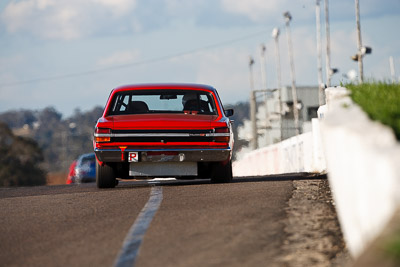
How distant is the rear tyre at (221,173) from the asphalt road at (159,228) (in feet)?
5.25

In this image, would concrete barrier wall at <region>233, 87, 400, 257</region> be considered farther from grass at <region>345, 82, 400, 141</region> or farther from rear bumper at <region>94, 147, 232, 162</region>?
rear bumper at <region>94, 147, 232, 162</region>

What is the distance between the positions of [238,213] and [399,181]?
4.88m

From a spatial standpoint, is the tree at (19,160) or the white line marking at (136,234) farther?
the tree at (19,160)

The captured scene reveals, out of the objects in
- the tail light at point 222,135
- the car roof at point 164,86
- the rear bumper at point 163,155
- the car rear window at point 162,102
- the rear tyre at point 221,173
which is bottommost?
the rear tyre at point 221,173

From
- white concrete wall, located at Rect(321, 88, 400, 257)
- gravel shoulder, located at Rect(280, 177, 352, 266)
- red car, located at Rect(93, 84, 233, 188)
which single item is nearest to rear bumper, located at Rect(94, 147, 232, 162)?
red car, located at Rect(93, 84, 233, 188)

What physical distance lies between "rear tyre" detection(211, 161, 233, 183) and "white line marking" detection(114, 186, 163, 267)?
2.68 metres

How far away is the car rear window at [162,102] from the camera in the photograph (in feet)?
49.6

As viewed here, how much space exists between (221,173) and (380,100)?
4.75 metres

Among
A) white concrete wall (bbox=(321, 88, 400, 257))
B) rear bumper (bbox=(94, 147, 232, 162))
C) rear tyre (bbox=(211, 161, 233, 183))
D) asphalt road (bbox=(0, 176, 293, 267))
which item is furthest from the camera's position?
rear tyre (bbox=(211, 161, 233, 183))

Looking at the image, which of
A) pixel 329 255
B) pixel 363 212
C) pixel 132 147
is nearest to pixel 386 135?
pixel 363 212

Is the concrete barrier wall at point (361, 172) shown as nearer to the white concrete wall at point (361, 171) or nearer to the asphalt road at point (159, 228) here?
the white concrete wall at point (361, 171)

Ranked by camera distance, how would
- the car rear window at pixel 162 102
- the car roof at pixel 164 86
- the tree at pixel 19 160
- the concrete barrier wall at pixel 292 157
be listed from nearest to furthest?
the car rear window at pixel 162 102
the car roof at pixel 164 86
the concrete barrier wall at pixel 292 157
the tree at pixel 19 160

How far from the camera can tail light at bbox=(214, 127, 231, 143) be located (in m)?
14.2

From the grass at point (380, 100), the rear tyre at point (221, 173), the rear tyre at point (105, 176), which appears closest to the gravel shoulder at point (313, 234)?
the grass at point (380, 100)
